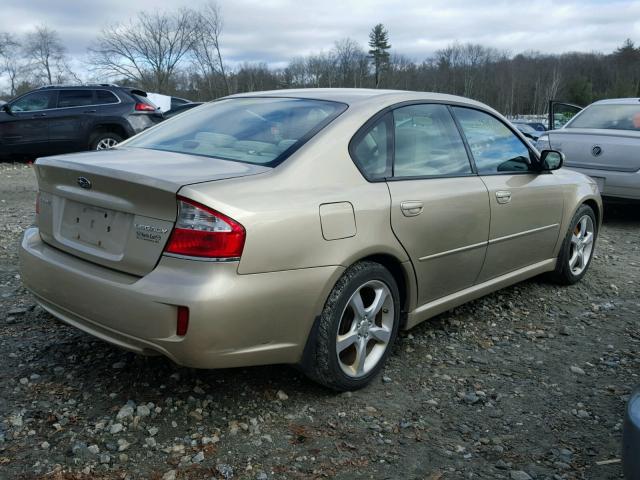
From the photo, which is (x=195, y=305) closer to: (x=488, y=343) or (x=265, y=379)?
(x=265, y=379)

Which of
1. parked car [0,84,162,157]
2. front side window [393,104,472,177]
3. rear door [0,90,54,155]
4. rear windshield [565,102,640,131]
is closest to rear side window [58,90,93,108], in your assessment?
parked car [0,84,162,157]

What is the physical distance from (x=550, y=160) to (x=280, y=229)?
8.46 ft

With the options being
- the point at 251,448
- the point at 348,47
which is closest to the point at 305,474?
the point at 251,448

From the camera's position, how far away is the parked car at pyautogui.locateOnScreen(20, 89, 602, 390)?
2377 mm

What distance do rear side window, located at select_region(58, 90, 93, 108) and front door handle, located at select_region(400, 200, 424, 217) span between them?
32.7 feet

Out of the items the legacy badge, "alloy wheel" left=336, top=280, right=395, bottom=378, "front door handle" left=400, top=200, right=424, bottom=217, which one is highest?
"front door handle" left=400, top=200, right=424, bottom=217

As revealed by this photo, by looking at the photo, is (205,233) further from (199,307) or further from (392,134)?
(392,134)

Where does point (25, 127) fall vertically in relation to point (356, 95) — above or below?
below

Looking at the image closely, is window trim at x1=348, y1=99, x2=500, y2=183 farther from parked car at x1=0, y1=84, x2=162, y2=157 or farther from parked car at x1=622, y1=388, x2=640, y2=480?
parked car at x1=0, y1=84, x2=162, y2=157

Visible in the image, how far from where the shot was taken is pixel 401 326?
3.33 meters

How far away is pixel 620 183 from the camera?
704cm

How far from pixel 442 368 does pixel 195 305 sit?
5.43ft

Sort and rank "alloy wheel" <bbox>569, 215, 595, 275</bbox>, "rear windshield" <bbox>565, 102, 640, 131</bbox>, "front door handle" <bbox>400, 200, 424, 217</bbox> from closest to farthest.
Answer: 1. "front door handle" <bbox>400, 200, 424, 217</bbox>
2. "alloy wheel" <bbox>569, 215, 595, 275</bbox>
3. "rear windshield" <bbox>565, 102, 640, 131</bbox>

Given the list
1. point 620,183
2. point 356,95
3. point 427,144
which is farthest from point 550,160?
point 620,183
